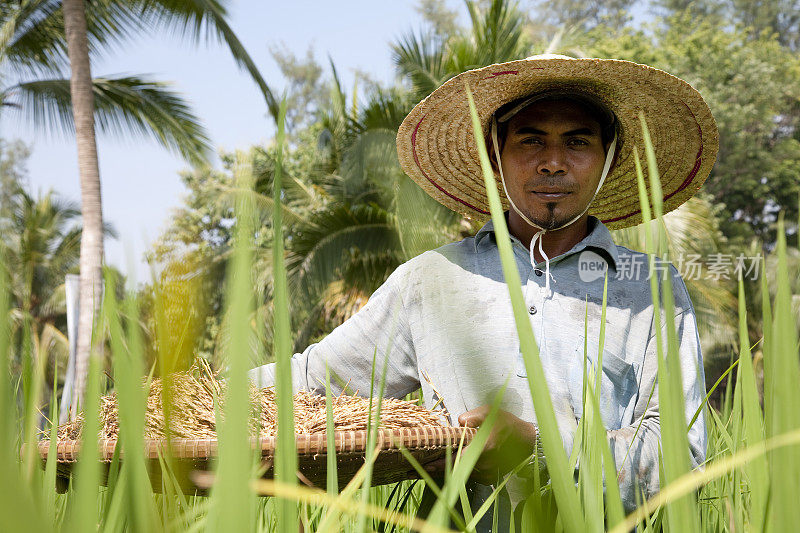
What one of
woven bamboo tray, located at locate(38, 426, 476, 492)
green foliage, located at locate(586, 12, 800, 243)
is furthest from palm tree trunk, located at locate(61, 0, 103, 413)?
green foliage, located at locate(586, 12, 800, 243)

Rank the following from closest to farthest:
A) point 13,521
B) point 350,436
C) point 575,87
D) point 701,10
A: point 13,521 < point 350,436 < point 575,87 < point 701,10

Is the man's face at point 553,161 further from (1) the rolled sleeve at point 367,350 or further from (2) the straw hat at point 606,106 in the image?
(1) the rolled sleeve at point 367,350

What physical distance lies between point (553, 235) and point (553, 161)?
130 mm

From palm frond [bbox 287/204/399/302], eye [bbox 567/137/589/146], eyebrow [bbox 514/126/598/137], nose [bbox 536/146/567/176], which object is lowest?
nose [bbox 536/146/567/176]

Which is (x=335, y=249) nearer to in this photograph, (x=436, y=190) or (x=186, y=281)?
(x=436, y=190)

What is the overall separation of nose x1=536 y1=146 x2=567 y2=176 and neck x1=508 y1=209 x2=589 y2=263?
10 cm

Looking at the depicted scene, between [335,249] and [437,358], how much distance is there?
5280 mm

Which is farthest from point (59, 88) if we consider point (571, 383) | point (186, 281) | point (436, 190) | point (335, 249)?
point (186, 281)

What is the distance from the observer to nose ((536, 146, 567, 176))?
39.8 inches

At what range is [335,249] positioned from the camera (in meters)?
6.24

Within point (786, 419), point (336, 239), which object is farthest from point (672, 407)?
point (336, 239)

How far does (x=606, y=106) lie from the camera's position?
42.9 inches

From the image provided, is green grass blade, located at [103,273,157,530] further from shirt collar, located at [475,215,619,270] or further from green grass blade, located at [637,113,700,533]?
shirt collar, located at [475,215,619,270]

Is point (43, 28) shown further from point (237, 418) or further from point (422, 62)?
point (237, 418)
